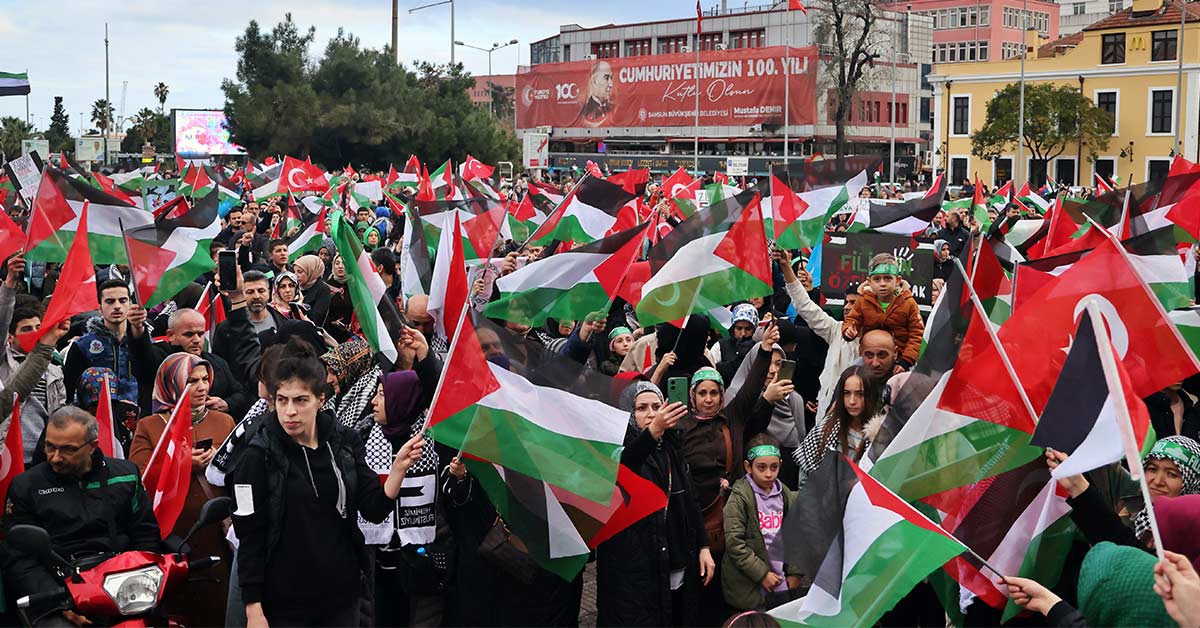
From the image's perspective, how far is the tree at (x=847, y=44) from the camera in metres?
58.6

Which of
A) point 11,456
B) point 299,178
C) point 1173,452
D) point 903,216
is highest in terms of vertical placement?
point 299,178

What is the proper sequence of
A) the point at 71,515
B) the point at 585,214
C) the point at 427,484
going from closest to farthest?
the point at 71,515, the point at 427,484, the point at 585,214

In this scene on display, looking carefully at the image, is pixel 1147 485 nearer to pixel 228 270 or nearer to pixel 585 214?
pixel 228 270

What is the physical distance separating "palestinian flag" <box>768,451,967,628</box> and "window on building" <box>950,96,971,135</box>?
2639 inches

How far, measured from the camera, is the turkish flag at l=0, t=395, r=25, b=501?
554cm

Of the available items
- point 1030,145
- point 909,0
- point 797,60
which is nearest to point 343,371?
point 1030,145

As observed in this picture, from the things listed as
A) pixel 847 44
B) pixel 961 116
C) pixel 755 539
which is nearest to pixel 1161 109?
pixel 961 116

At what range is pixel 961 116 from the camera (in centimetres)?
6925

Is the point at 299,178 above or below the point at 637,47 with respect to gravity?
below

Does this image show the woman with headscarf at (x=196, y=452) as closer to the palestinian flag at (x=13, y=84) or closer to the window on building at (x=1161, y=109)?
the palestinian flag at (x=13, y=84)

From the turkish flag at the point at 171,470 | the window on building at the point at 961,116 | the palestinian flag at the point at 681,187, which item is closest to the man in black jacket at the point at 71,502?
the turkish flag at the point at 171,470

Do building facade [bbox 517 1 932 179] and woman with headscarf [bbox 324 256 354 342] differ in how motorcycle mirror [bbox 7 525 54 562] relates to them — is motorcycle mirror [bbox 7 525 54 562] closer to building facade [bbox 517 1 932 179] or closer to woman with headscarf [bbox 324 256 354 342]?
woman with headscarf [bbox 324 256 354 342]

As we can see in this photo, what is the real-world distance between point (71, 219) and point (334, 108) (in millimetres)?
43934

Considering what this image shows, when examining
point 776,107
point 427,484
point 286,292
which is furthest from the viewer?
point 776,107
